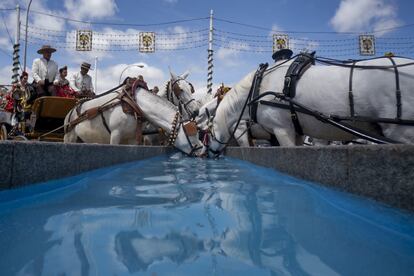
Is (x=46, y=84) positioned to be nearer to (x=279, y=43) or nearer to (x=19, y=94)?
(x=19, y=94)

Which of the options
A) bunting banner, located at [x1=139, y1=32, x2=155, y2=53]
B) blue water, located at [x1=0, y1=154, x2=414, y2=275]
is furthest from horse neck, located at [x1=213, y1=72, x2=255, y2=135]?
bunting banner, located at [x1=139, y1=32, x2=155, y2=53]

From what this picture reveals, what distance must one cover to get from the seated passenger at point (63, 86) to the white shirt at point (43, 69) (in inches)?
7.0

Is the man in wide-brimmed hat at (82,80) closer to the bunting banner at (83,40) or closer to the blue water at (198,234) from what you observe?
the blue water at (198,234)

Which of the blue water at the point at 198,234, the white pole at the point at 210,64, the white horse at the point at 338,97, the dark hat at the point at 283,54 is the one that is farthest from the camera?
the white pole at the point at 210,64

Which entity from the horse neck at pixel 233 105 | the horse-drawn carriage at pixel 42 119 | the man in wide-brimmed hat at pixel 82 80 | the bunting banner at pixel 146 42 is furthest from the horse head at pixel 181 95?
the bunting banner at pixel 146 42

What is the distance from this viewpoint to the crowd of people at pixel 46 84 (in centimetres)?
679

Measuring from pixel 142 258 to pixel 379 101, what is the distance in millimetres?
3205

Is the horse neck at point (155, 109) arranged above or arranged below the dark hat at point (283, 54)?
below

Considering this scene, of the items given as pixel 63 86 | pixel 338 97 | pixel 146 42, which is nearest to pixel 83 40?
pixel 146 42

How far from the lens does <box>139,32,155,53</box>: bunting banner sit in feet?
67.8

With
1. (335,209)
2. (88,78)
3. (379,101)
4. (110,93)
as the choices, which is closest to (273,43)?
(88,78)

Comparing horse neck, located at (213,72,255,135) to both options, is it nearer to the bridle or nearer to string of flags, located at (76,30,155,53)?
the bridle

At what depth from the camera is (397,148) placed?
Answer: 155 cm

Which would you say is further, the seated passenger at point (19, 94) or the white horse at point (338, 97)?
the seated passenger at point (19, 94)
